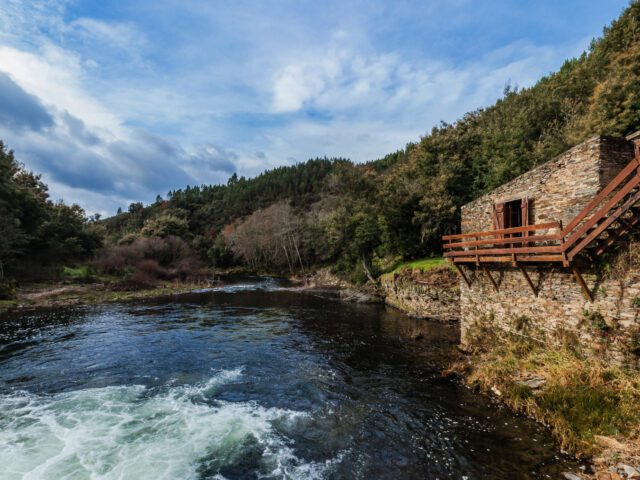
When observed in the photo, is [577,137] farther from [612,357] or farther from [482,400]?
[482,400]

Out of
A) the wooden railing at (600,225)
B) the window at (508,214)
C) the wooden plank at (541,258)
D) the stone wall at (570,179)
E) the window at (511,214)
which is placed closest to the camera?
the wooden railing at (600,225)

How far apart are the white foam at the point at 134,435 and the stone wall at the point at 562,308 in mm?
8156

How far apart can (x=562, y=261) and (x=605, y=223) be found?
5.36 feet

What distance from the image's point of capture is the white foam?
21.7 feet

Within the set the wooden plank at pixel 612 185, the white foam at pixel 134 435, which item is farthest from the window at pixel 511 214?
the white foam at pixel 134 435

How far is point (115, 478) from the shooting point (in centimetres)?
631

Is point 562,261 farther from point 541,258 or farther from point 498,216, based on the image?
point 498,216

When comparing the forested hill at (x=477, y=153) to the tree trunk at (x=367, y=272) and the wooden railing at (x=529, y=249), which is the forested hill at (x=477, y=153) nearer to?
the tree trunk at (x=367, y=272)

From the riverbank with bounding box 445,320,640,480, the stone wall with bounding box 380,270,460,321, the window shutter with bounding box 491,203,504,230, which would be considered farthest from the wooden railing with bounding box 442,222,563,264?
the stone wall with bounding box 380,270,460,321

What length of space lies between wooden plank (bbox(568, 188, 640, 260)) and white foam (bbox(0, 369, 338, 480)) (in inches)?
341

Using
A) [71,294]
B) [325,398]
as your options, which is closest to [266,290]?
[71,294]

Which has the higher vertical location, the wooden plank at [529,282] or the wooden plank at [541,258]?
the wooden plank at [541,258]

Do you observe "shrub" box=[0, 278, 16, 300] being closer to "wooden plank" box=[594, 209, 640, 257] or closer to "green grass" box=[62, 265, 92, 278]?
"green grass" box=[62, 265, 92, 278]

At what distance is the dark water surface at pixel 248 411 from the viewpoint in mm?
6734
